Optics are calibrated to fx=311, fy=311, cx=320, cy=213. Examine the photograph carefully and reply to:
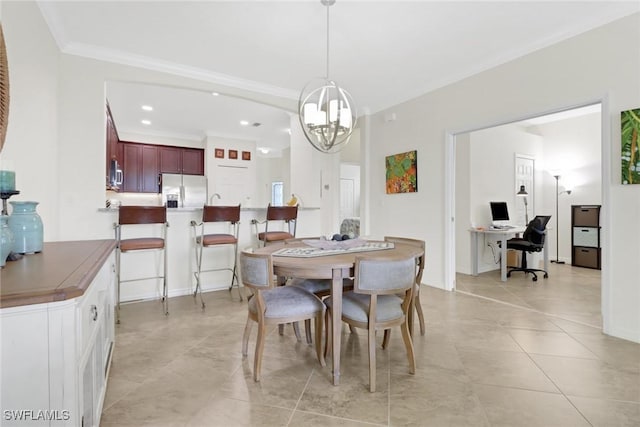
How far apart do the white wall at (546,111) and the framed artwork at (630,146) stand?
49mm

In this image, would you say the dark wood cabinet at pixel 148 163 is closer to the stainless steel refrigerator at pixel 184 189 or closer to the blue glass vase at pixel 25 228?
the stainless steel refrigerator at pixel 184 189

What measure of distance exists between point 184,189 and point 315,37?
476cm

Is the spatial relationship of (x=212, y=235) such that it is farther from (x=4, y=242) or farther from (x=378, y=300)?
(x=4, y=242)

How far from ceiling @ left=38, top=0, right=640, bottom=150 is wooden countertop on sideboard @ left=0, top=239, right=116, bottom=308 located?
2.11 metres

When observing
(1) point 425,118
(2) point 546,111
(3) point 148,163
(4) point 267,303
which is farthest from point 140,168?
(2) point 546,111

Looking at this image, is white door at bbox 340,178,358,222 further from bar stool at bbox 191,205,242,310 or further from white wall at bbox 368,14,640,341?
bar stool at bbox 191,205,242,310

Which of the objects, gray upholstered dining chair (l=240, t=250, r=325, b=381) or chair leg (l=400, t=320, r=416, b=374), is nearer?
gray upholstered dining chair (l=240, t=250, r=325, b=381)

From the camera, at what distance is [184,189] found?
659 cm

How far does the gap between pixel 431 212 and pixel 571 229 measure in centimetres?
348

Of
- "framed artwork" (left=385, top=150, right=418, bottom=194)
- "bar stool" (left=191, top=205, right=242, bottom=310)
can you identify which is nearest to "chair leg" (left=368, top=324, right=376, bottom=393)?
"bar stool" (left=191, top=205, right=242, bottom=310)

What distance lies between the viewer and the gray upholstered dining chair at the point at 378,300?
1.79 meters

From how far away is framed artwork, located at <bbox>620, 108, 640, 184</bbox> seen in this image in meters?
2.39

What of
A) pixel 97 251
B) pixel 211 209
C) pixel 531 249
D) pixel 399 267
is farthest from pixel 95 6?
pixel 531 249

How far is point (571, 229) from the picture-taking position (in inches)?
223
